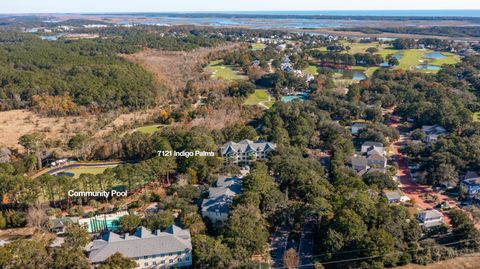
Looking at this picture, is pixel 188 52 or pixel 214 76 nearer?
pixel 214 76

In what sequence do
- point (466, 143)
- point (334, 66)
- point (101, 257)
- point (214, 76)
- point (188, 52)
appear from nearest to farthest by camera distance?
point (101, 257) → point (466, 143) → point (214, 76) → point (334, 66) → point (188, 52)

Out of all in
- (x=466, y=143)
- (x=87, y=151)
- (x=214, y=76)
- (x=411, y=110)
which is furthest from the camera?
(x=214, y=76)

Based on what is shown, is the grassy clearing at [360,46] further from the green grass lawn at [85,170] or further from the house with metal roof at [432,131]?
the green grass lawn at [85,170]

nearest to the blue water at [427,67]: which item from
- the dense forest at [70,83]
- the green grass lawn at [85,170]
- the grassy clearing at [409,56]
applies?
the grassy clearing at [409,56]

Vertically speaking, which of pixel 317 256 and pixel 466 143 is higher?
pixel 466 143

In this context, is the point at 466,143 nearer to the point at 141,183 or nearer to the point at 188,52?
the point at 141,183

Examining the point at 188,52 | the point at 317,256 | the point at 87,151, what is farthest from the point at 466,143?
the point at 188,52

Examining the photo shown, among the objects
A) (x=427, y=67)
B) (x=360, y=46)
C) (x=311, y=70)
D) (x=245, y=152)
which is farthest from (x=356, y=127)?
(x=360, y=46)

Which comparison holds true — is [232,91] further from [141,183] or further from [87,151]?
[141,183]
